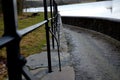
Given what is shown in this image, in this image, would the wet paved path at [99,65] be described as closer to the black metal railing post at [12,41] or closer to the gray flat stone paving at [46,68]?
the gray flat stone paving at [46,68]

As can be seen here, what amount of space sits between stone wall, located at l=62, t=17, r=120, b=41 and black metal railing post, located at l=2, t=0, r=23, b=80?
8078mm

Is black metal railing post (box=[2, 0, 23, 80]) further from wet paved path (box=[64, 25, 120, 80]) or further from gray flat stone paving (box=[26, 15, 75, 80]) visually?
wet paved path (box=[64, 25, 120, 80])

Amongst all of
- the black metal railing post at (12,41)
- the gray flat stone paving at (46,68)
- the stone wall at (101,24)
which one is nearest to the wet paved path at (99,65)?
the gray flat stone paving at (46,68)

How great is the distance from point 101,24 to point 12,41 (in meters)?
10.6

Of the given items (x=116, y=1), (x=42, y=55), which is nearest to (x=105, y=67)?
(x=42, y=55)

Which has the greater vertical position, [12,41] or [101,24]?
[12,41]

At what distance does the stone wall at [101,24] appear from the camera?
9367 mm

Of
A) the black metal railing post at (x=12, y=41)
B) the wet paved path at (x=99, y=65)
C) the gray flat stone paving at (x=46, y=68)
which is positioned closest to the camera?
the black metal railing post at (x=12, y=41)

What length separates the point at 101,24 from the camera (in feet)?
37.7

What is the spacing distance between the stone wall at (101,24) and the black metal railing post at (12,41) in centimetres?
808

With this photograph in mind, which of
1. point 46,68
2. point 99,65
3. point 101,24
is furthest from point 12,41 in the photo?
point 101,24

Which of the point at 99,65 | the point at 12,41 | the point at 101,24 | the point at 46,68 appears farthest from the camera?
the point at 101,24

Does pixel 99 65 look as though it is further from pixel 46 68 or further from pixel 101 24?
pixel 101 24

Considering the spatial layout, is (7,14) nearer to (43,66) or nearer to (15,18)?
(15,18)
